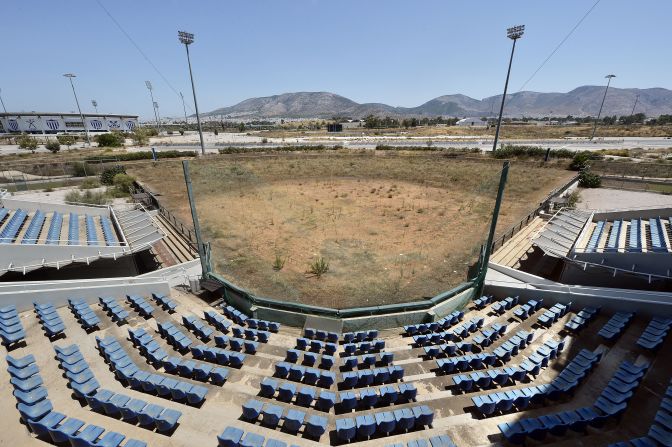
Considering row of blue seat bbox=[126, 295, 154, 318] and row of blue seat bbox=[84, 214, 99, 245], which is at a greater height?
row of blue seat bbox=[84, 214, 99, 245]

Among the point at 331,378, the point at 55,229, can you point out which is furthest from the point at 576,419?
the point at 55,229

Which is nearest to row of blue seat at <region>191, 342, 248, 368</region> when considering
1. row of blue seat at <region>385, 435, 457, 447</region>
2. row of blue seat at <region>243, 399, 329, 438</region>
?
row of blue seat at <region>243, 399, 329, 438</region>

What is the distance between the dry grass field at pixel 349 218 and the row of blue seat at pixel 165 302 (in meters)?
3.74

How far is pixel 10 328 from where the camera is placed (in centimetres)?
1168

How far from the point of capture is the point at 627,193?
32.0 metres

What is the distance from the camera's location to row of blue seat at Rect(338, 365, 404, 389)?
398 inches

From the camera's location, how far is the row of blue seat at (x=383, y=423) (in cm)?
826

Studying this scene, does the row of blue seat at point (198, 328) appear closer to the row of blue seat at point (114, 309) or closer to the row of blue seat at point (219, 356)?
the row of blue seat at point (219, 356)

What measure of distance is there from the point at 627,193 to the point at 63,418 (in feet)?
149

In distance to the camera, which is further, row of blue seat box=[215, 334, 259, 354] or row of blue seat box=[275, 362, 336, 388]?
row of blue seat box=[215, 334, 259, 354]

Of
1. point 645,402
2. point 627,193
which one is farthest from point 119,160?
point 627,193

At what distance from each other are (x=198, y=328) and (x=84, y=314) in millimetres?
4913

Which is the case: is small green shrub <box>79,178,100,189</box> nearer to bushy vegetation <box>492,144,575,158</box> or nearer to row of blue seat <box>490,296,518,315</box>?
row of blue seat <box>490,296,518,315</box>

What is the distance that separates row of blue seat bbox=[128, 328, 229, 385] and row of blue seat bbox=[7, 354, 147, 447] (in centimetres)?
248
